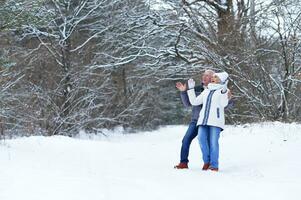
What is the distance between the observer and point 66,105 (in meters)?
22.5

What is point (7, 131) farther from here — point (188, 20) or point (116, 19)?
point (188, 20)

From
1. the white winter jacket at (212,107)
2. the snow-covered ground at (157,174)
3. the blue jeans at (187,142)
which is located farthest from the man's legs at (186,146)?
the white winter jacket at (212,107)

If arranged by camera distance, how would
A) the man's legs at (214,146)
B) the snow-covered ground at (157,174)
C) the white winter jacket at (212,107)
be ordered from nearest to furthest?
the snow-covered ground at (157,174)
the man's legs at (214,146)
the white winter jacket at (212,107)

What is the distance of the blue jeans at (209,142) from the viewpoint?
7.93 meters

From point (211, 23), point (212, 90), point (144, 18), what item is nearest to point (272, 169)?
point (212, 90)

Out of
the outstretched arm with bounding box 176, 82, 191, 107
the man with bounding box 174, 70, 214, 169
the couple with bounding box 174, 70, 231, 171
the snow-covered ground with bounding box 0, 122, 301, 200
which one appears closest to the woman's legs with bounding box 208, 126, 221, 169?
the couple with bounding box 174, 70, 231, 171

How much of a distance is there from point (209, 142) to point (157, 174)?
1182 mm

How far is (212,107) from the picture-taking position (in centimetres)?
802

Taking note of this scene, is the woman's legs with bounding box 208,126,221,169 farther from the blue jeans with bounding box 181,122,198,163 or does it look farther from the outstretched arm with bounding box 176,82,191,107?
the outstretched arm with bounding box 176,82,191,107

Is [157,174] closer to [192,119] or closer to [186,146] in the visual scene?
[186,146]

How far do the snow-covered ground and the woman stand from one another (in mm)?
348

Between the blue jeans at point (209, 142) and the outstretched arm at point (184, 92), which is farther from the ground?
the outstretched arm at point (184, 92)

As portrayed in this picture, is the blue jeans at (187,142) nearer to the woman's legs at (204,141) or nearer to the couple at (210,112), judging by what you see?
the couple at (210,112)

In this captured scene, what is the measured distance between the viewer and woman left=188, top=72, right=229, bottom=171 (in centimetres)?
801
